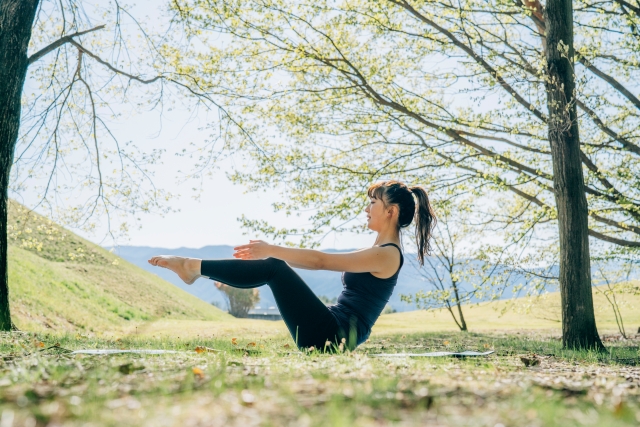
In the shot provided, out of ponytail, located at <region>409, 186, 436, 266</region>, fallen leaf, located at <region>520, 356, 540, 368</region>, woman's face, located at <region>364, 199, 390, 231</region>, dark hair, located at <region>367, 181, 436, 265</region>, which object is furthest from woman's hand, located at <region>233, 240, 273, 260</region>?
fallen leaf, located at <region>520, 356, 540, 368</region>

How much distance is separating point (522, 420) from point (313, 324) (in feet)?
11.1

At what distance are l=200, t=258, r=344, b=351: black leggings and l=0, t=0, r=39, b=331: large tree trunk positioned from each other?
19.9ft

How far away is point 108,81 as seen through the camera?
46.3 feet

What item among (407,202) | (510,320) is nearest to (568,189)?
(407,202)

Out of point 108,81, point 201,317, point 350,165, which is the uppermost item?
point 108,81

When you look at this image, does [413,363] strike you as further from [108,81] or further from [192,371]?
[108,81]

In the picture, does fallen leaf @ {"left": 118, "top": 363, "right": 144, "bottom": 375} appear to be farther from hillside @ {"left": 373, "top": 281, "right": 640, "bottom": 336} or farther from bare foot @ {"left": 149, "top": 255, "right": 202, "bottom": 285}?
hillside @ {"left": 373, "top": 281, "right": 640, "bottom": 336}

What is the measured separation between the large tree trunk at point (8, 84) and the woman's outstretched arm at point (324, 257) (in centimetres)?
621

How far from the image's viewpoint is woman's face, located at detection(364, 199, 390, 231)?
5.67 m

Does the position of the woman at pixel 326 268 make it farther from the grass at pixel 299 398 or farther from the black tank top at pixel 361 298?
the grass at pixel 299 398

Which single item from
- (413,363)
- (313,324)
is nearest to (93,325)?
(313,324)

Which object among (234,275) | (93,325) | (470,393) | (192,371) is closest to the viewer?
(470,393)

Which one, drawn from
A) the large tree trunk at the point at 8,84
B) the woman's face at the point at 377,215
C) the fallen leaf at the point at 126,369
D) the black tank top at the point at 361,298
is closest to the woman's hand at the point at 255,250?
the black tank top at the point at 361,298

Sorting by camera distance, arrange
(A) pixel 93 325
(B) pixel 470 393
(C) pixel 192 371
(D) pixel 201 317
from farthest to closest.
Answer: (D) pixel 201 317 → (A) pixel 93 325 → (C) pixel 192 371 → (B) pixel 470 393
